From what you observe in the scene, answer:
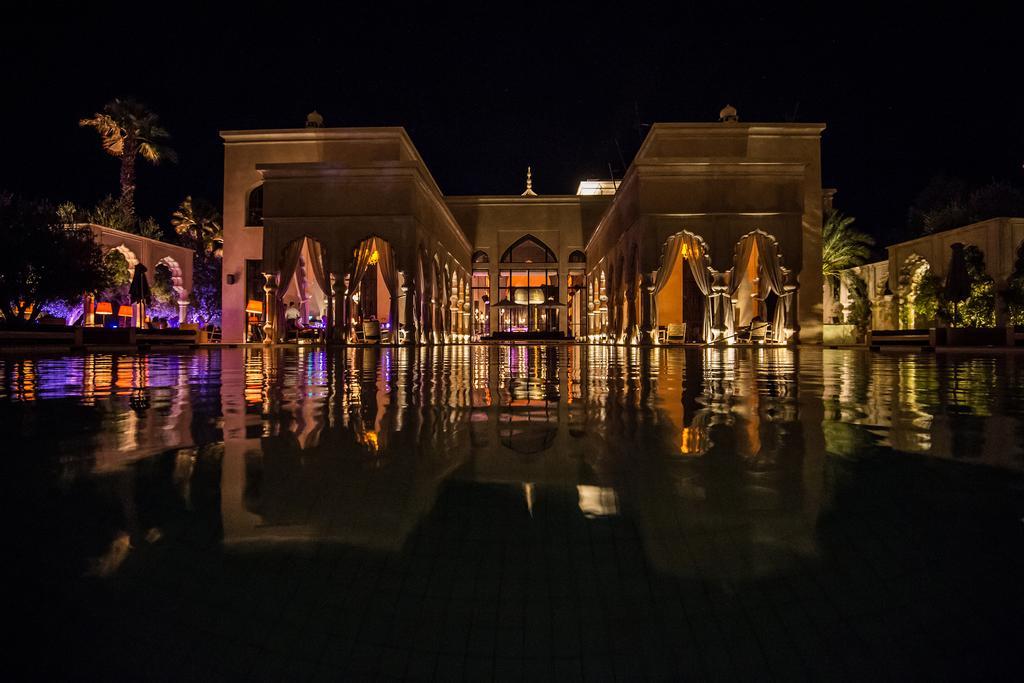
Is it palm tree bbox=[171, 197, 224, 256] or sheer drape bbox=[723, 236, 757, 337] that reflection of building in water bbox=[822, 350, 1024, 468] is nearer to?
sheer drape bbox=[723, 236, 757, 337]

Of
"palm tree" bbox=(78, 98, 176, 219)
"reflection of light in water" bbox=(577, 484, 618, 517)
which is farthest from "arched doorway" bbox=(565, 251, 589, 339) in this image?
"reflection of light in water" bbox=(577, 484, 618, 517)

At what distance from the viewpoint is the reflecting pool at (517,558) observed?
65 cm

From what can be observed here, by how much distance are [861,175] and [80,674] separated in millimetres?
64976

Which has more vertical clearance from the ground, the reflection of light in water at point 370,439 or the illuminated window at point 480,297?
the illuminated window at point 480,297

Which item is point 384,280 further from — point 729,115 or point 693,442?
point 693,442

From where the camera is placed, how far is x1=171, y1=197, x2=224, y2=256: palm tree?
111 feet

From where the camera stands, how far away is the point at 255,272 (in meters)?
24.7

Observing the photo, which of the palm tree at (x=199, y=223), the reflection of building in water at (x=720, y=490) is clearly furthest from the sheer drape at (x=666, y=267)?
the palm tree at (x=199, y=223)

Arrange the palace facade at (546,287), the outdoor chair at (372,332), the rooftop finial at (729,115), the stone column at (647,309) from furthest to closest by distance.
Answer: the rooftop finial at (729,115) < the outdoor chair at (372,332) < the palace facade at (546,287) < the stone column at (647,309)

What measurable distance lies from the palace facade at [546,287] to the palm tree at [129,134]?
10.3 meters

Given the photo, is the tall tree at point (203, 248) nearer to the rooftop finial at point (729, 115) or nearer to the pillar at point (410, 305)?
the pillar at point (410, 305)

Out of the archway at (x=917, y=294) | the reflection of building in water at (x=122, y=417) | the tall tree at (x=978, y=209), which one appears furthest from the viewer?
the tall tree at (x=978, y=209)

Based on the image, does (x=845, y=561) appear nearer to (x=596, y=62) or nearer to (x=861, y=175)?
(x=596, y=62)

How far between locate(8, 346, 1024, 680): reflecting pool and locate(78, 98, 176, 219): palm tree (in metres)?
34.7
